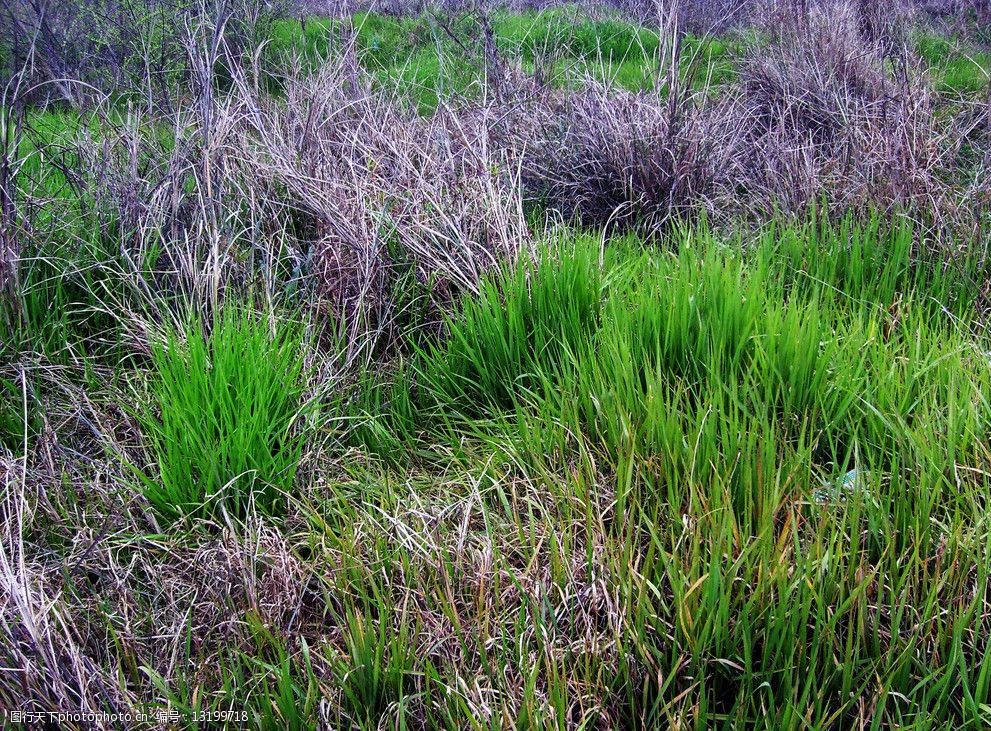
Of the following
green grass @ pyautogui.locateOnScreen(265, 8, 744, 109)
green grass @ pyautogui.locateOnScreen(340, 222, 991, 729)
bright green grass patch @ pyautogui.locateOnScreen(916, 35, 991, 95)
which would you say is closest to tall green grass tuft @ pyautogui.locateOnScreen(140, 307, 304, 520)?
green grass @ pyautogui.locateOnScreen(340, 222, 991, 729)

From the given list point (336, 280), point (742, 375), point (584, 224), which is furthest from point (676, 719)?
point (584, 224)

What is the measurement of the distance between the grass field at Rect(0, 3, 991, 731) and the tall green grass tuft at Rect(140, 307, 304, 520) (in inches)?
0.4

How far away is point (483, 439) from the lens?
201cm

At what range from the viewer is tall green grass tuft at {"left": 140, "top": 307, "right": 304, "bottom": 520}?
183cm

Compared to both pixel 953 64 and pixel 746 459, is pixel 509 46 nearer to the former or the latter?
pixel 953 64

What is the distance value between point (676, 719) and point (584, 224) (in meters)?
2.49

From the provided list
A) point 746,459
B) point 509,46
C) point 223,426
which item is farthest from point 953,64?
point 223,426

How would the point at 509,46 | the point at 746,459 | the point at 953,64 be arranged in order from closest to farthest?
the point at 746,459 < the point at 509,46 < the point at 953,64

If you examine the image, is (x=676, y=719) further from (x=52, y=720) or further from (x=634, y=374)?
(x=52, y=720)

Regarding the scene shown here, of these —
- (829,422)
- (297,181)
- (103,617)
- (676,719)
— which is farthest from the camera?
(297,181)

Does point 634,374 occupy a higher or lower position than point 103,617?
higher

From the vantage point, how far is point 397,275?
2.75m

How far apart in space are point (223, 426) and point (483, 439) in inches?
25.4

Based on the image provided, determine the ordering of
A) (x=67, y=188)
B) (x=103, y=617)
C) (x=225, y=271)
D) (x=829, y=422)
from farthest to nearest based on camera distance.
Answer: (x=67, y=188)
(x=225, y=271)
(x=829, y=422)
(x=103, y=617)
